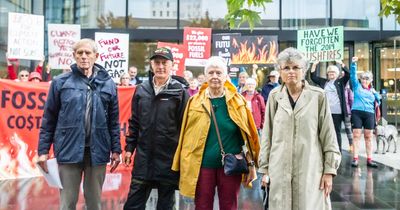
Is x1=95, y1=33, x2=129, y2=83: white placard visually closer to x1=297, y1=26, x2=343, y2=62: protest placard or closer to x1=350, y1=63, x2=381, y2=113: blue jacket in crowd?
x1=297, y1=26, x2=343, y2=62: protest placard

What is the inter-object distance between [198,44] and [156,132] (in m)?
9.71

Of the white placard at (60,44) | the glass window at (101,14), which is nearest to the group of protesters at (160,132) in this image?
the white placard at (60,44)

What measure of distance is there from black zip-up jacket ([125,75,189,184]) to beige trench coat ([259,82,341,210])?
100 centimetres

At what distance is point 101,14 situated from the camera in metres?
18.2

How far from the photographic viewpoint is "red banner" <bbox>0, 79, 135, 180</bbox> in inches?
323

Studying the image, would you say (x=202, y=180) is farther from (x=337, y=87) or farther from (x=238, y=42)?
(x=238, y=42)

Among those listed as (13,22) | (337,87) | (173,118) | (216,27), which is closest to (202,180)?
(173,118)

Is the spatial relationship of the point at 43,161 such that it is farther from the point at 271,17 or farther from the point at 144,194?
the point at 271,17

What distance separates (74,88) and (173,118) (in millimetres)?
864

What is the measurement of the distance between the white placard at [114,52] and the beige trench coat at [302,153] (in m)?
8.11

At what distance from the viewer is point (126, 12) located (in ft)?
60.3

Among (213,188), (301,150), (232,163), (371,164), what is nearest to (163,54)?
(232,163)

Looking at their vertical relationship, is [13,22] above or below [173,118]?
above

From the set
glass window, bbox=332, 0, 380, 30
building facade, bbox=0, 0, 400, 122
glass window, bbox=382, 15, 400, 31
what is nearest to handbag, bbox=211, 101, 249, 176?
building facade, bbox=0, 0, 400, 122
